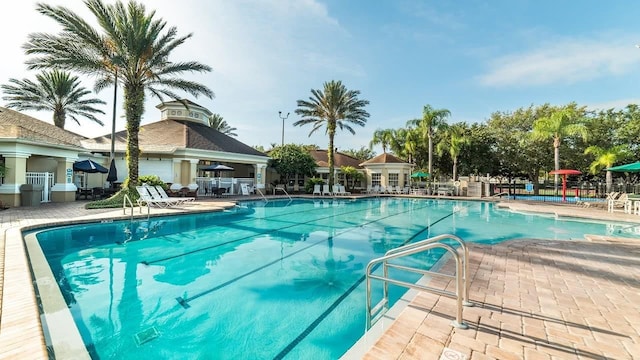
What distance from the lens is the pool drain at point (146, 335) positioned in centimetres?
363

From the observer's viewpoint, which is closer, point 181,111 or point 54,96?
point 54,96

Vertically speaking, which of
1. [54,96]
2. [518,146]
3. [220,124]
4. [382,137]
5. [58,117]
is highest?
[220,124]

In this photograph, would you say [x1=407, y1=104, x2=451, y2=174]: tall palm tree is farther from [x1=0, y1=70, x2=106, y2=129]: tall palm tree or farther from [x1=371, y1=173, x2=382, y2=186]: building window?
[x1=0, y1=70, x2=106, y2=129]: tall palm tree

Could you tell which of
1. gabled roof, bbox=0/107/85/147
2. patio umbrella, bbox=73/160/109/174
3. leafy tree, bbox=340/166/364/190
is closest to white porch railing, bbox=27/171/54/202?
patio umbrella, bbox=73/160/109/174

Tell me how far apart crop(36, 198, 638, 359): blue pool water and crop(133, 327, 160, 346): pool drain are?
0.01m

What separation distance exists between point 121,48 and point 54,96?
54.1ft

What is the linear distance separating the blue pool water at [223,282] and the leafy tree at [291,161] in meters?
15.1

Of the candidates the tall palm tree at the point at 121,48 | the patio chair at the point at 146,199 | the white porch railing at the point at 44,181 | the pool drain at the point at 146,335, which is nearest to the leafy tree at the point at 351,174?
the tall palm tree at the point at 121,48

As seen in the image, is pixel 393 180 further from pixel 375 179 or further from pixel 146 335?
pixel 146 335

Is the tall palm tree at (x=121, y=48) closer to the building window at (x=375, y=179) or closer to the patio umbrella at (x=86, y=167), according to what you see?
the patio umbrella at (x=86, y=167)

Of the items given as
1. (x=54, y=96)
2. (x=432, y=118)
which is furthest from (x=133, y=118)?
(x=432, y=118)

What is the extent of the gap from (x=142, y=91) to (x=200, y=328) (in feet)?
49.9

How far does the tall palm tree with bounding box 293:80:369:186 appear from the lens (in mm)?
25812

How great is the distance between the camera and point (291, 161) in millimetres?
26719
